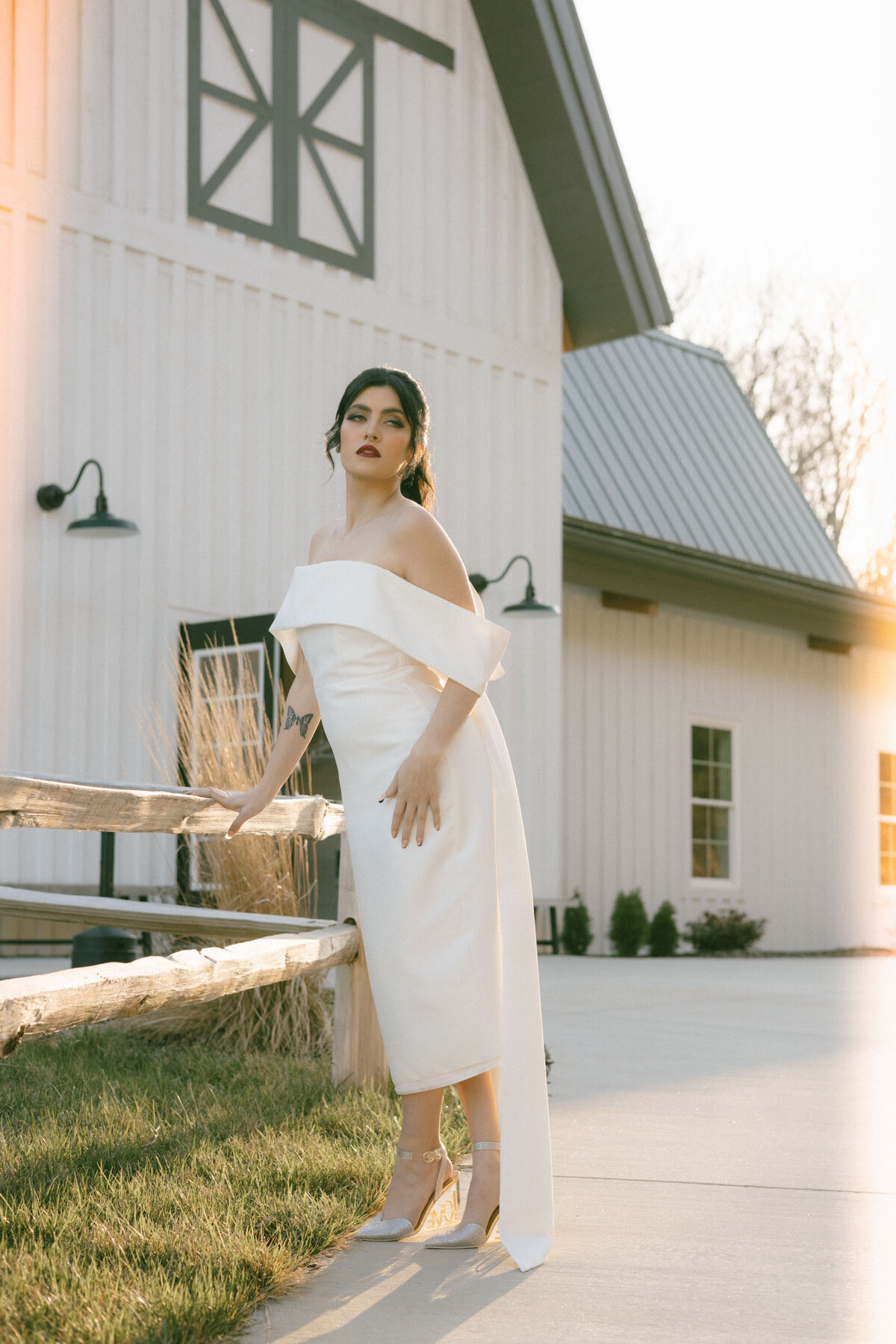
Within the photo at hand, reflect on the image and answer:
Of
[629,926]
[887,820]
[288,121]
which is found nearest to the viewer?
[288,121]

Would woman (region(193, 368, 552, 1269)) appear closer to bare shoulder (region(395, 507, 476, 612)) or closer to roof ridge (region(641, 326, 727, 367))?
bare shoulder (region(395, 507, 476, 612))

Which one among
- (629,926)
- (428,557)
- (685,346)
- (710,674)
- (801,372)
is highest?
(801,372)

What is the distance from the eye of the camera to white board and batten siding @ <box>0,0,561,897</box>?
7895 mm

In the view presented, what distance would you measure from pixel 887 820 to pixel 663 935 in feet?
14.5

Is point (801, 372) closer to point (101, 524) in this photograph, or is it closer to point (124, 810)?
point (101, 524)

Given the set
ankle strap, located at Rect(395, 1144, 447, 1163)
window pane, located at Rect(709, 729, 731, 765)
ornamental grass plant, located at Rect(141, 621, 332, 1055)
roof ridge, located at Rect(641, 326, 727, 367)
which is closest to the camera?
ankle strap, located at Rect(395, 1144, 447, 1163)

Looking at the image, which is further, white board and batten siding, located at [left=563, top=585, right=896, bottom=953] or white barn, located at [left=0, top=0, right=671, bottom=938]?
white board and batten siding, located at [left=563, top=585, right=896, bottom=953]

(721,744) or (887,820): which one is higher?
(721,744)

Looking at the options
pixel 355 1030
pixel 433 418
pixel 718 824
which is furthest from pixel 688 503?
pixel 355 1030

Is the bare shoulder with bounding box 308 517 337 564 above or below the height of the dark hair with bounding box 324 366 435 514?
below

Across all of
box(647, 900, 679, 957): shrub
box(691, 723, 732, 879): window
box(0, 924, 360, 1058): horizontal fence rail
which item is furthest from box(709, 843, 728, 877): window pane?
box(0, 924, 360, 1058): horizontal fence rail

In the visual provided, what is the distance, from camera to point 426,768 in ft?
8.55

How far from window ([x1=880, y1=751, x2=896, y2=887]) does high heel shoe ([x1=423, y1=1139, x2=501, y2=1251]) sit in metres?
13.2

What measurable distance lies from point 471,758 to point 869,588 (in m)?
23.3
